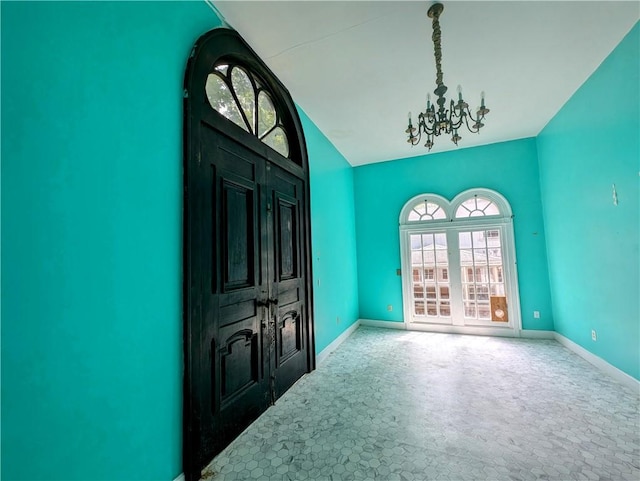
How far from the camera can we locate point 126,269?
1.31m

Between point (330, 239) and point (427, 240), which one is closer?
point (330, 239)

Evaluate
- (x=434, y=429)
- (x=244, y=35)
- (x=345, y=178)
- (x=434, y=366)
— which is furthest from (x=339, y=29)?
(x=434, y=366)

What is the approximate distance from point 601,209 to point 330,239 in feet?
10.0

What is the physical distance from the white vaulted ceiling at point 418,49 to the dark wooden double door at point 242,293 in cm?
99

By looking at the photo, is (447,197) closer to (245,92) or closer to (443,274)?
(443,274)

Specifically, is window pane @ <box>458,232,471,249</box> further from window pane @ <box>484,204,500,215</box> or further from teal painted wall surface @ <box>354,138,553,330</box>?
teal painted wall surface @ <box>354,138,553,330</box>

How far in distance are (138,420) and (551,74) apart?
4.55m

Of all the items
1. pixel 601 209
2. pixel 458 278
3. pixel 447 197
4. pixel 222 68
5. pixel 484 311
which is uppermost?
pixel 222 68

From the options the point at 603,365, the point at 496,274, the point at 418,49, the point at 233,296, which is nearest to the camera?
the point at 233,296

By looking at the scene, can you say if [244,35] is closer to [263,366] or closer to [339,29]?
[339,29]

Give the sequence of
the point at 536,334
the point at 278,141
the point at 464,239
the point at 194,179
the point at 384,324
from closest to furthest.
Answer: the point at 194,179, the point at 278,141, the point at 536,334, the point at 464,239, the point at 384,324

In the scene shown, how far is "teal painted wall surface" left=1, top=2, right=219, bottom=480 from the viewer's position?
3.12 ft

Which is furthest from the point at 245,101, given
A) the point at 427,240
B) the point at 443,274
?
the point at 443,274

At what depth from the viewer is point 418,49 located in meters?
2.42
